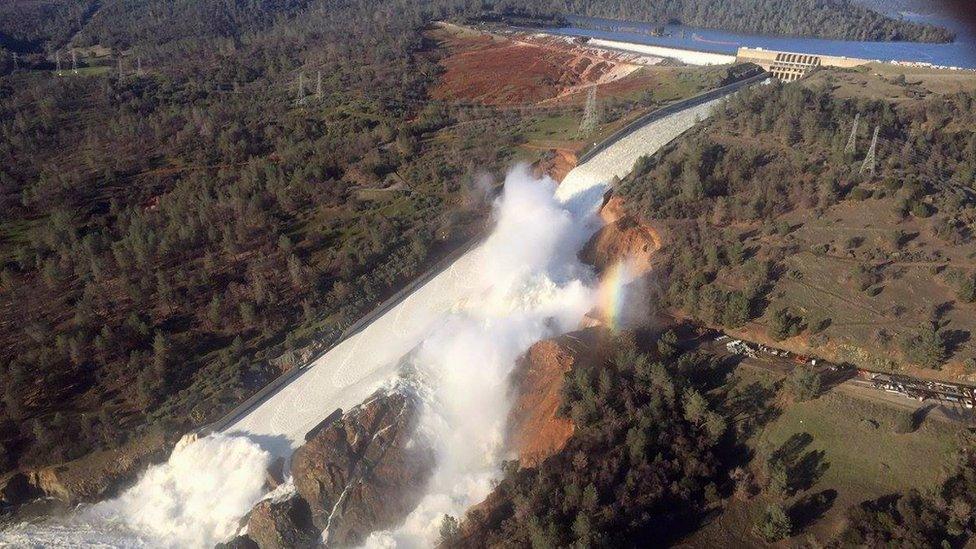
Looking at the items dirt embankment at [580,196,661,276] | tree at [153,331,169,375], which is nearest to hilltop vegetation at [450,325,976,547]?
dirt embankment at [580,196,661,276]

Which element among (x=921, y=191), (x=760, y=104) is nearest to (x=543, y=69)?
(x=760, y=104)

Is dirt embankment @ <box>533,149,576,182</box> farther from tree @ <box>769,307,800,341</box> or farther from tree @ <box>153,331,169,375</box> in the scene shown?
tree @ <box>153,331,169,375</box>

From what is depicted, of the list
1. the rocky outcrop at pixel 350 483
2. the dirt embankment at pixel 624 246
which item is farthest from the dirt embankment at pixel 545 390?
the rocky outcrop at pixel 350 483

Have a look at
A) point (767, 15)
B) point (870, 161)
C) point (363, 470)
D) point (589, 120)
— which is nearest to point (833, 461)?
point (363, 470)

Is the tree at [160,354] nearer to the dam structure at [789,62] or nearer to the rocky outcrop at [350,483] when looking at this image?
the rocky outcrop at [350,483]

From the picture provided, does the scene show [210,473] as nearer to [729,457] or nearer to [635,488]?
[635,488]
